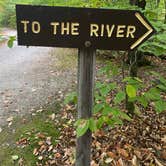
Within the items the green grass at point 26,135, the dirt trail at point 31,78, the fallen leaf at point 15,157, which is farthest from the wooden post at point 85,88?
the dirt trail at point 31,78

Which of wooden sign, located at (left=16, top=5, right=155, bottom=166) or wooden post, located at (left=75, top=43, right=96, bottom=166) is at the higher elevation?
wooden sign, located at (left=16, top=5, right=155, bottom=166)

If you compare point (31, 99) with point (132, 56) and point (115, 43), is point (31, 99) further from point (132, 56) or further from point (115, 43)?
point (115, 43)

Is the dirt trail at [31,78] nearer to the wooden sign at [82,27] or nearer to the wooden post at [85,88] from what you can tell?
the wooden post at [85,88]

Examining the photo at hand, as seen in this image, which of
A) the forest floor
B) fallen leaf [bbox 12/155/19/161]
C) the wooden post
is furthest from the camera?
fallen leaf [bbox 12/155/19/161]

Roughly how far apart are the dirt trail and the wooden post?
8.61ft

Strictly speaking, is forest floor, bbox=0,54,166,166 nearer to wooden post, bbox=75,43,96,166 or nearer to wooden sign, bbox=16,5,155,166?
wooden post, bbox=75,43,96,166

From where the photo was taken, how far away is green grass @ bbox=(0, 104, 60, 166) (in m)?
3.44

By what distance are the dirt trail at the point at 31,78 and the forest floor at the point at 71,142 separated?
68 cm

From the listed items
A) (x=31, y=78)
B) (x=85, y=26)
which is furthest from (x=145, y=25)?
(x=31, y=78)

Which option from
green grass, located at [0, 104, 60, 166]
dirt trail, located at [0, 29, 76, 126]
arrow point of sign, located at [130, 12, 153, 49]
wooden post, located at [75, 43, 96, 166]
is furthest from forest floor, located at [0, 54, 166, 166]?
arrow point of sign, located at [130, 12, 153, 49]

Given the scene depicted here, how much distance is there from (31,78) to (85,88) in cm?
528

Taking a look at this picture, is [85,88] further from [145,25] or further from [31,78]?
[31,78]

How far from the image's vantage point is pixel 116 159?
10.6 ft

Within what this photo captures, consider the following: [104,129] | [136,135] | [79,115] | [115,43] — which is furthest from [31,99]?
[115,43]
